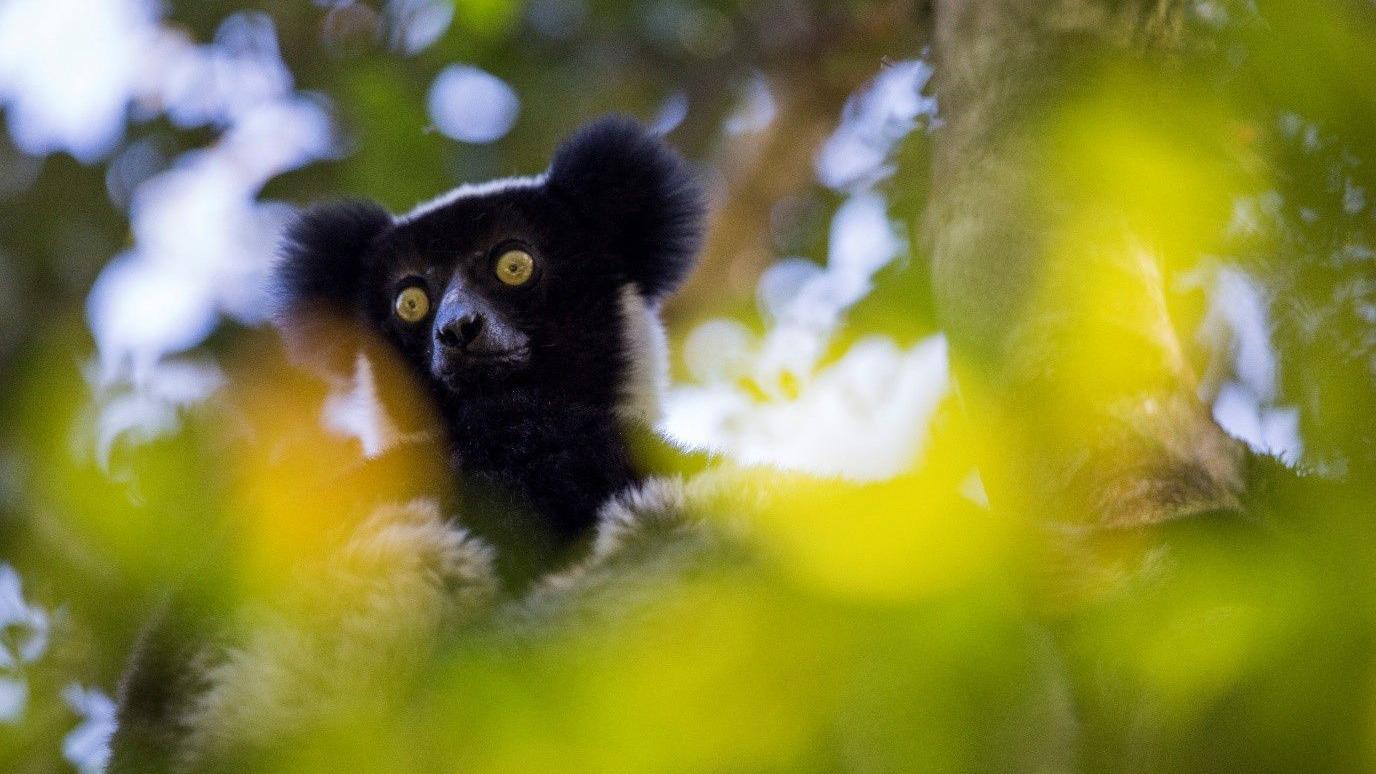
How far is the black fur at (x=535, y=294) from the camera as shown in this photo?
8.75 feet

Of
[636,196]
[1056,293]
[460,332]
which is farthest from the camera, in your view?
[636,196]

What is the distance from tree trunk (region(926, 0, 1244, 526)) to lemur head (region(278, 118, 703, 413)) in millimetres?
1052

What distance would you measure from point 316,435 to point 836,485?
285 cm

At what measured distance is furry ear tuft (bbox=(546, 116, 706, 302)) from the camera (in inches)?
148

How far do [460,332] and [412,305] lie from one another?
1.00 feet

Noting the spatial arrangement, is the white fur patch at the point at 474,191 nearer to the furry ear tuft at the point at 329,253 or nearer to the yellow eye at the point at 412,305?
the furry ear tuft at the point at 329,253

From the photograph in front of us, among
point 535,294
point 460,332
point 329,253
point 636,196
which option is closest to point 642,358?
point 535,294

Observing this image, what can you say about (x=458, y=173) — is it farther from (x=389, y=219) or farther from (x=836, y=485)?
(x=836, y=485)

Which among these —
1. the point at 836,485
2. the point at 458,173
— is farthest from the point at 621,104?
the point at 836,485

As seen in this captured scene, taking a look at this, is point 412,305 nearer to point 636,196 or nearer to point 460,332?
point 460,332

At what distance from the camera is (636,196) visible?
381 cm

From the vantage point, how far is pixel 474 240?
344 centimetres

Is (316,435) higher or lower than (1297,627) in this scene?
higher

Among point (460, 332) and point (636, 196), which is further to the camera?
point (636, 196)
